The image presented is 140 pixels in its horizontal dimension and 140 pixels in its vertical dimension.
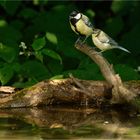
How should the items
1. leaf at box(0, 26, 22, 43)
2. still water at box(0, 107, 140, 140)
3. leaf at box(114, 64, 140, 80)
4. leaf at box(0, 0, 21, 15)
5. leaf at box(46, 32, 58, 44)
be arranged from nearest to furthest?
1. still water at box(0, 107, 140, 140)
2. leaf at box(114, 64, 140, 80)
3. leaf at box(46, 32, 58, 44)
4. leaf at box(0, 26, 22, 43)
5. leaf at box(0, 0, 21, 15)

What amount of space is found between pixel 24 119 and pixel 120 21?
7.28ft

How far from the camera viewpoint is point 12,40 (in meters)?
5.57

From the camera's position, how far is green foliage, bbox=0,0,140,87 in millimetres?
4859

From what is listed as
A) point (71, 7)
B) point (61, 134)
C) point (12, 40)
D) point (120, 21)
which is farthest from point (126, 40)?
point (61, 134)

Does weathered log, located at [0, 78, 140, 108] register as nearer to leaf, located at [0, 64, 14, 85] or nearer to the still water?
the still water

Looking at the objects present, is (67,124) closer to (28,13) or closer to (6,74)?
(6,74)

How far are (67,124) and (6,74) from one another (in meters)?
0.92

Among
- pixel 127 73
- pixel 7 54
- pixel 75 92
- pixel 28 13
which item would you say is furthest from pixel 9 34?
pixel 75 92

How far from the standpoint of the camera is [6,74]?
4660 millimetres

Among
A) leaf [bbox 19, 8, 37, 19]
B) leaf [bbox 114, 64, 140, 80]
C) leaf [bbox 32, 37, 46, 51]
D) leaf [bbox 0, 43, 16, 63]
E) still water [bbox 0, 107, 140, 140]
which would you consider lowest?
still water [bbox 0, 107, 140, 140]

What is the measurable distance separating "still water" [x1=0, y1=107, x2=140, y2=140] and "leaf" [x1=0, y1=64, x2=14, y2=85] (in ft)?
1.16

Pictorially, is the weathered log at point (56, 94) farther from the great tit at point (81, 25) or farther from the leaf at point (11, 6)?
the leaf at point (11, 6)

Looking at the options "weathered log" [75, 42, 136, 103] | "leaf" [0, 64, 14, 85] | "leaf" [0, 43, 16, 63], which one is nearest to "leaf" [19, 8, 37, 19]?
"leaf" [0, 43, 16, 63]

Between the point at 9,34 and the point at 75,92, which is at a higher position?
the point at 9,34
